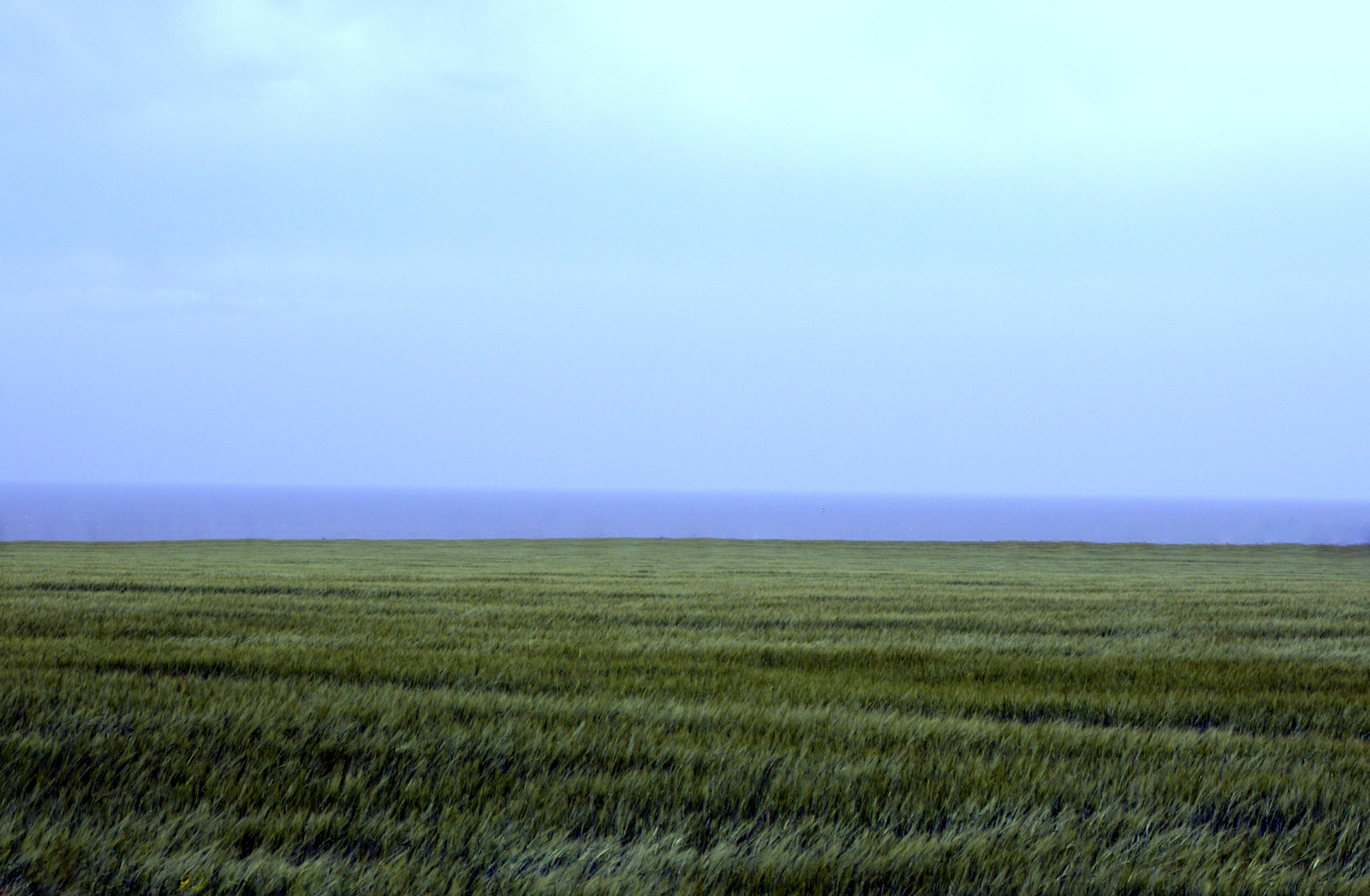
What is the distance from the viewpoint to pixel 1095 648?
11320 millimetres

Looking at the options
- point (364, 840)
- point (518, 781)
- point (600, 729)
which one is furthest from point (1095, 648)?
point (364, 840)

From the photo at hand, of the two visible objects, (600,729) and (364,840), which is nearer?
(364,840)

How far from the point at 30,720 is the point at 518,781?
9.60 ft

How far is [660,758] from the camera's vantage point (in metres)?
5.10

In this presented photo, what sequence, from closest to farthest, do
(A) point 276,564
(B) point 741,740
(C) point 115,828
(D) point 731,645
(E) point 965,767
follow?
(C) point 115,828 < (E) point 965,767 < (B) point 741,740 < (D) point 731,645 < (A) point 276,564

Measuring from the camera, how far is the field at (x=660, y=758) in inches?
143

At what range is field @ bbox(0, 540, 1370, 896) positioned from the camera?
11.9 ft

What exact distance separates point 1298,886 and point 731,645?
7412 mm

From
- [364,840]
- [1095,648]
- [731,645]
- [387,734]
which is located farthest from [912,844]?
A: [1095,648]

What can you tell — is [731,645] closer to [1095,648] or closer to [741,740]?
[1095,648]

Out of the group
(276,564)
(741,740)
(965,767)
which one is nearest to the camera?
(965,767)

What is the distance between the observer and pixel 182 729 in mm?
5199

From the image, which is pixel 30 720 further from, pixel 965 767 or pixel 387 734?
pixel 965 767

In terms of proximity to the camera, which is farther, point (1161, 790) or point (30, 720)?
point (30, 720)
